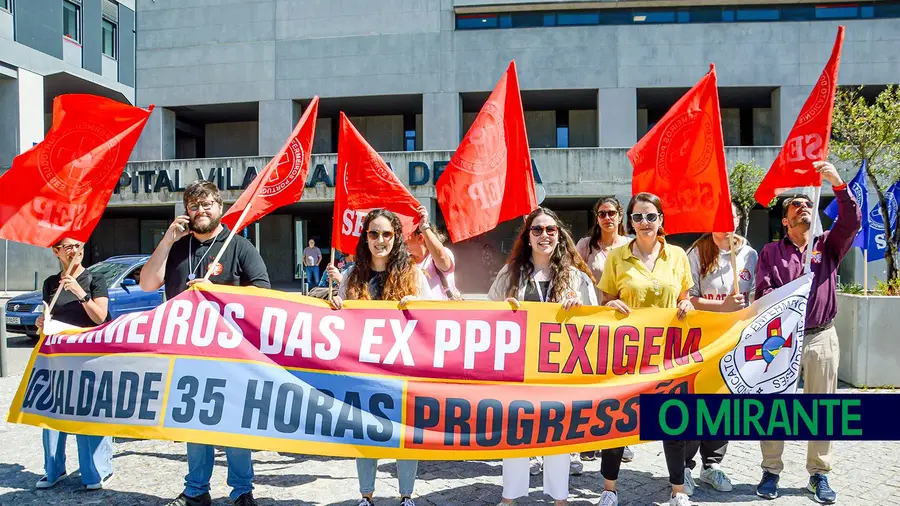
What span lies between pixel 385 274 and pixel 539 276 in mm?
1095

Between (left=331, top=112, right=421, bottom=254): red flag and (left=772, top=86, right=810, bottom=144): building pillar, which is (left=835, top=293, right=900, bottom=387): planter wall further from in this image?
(left=772, top=86, right=810, bottom=144): building pillar

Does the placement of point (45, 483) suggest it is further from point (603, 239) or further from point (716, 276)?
point (716, 276)

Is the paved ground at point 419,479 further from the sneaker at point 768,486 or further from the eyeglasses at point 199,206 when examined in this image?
the eyeglasses at point 199,206

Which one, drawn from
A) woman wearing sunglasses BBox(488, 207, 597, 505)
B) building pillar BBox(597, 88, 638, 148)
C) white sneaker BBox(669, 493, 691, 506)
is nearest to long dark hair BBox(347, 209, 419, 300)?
woman wearing sunglasses BBox(488, 207, 597, 505)

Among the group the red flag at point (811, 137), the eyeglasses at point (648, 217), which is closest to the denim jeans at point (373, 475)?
the eyeglasses at point (648, 217)

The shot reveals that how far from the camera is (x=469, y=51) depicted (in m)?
23.3

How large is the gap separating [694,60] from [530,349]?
73.4 feet

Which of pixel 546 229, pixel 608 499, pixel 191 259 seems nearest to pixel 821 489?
pixel 608 499

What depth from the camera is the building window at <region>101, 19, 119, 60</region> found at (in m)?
26.2

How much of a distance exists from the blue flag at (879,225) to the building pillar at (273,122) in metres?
20.4

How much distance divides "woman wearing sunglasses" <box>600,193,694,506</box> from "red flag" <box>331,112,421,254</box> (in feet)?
6.91

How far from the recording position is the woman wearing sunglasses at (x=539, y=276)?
3.92m

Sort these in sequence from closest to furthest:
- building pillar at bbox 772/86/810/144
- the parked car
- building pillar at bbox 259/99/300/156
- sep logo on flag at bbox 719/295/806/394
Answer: sep logo on flag at bbox 719/295/806/394
the parked car
building pillar at bbox 772/86/810/144
building pillar at bbox 259/99/300/156

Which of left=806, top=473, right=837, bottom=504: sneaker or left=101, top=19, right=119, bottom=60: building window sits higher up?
left=101, top=19, right=119, bottom=60: building window
